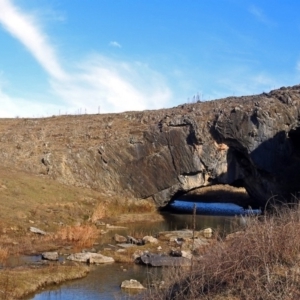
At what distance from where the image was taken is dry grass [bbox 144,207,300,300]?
400 inches

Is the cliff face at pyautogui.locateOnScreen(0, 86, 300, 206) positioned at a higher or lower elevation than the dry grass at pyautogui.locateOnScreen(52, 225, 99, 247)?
higher

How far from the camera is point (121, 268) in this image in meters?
24.0

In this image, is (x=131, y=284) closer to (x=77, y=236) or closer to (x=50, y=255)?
(x=50, y=255)

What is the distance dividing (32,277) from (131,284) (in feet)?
12.4

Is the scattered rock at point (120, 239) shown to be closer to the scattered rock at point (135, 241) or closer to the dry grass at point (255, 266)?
the scattered rock at point (135, 241)

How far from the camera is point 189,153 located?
169ft

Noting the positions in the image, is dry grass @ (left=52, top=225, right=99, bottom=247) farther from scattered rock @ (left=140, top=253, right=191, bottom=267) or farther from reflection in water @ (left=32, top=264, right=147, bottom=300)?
reflection in water @ (left=32, top=264, right=147, bottom=300)

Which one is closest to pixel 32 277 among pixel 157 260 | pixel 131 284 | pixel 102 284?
pixel 102 284

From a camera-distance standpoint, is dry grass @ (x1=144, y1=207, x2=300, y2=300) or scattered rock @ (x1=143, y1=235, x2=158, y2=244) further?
scattered rock @ (x1=143, y1=235, x2=158, y2=244)

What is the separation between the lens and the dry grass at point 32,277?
18.4 metres

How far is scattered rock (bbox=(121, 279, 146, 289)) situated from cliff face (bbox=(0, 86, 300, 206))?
100 feet

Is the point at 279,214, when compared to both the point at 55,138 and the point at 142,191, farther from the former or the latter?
the point at 55,138

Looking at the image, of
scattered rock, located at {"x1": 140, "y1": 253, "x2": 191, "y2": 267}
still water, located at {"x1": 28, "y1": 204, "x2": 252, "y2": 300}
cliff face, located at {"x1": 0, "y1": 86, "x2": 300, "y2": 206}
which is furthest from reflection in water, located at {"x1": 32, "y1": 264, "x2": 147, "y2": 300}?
cliff face, located at {"x1": 0, "y1": 86, "x2": 300, "y2": 206}

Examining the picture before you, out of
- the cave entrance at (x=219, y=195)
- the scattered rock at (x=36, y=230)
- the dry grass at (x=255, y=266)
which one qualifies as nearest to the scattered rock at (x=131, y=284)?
the dry grass at (x=255, y=266)
